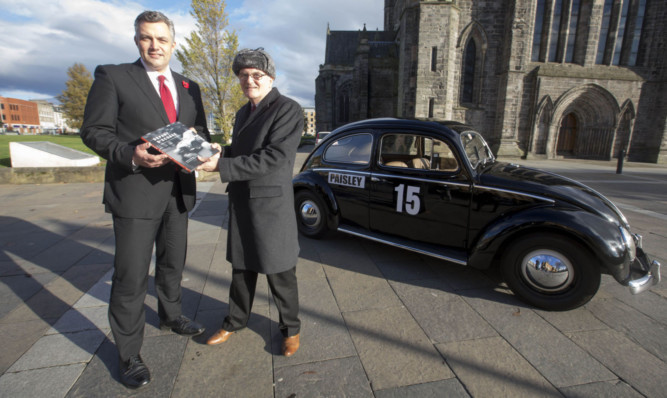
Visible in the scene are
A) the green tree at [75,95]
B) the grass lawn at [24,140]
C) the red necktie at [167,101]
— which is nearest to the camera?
the red necktie at [167,101]

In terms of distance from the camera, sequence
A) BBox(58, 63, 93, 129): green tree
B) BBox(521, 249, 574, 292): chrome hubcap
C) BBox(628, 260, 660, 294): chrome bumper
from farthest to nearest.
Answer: BBox(58, 63, 93, 129): green tree → BBox(521, 249, 574, 292): chrome hubcap → BBox(628, 260, 660, 294): chrome bumper

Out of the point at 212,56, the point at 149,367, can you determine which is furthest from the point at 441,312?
the point at 212,56

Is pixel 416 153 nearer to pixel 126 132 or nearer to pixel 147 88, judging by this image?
pixel 147 88

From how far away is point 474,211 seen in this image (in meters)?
2.97

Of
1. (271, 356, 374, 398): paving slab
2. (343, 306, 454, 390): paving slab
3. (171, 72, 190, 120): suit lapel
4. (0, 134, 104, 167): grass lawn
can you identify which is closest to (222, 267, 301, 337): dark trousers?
(271, 356, 374, 398): paving slab

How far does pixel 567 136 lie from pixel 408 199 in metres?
22.8

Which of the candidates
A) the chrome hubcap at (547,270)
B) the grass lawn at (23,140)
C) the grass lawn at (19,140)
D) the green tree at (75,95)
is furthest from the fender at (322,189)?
the green tree at (75,95)

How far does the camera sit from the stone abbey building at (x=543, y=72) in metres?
18.0

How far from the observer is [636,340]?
2.27 meters

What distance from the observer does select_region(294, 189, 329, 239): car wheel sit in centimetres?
429

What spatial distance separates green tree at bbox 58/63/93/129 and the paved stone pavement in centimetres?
4838

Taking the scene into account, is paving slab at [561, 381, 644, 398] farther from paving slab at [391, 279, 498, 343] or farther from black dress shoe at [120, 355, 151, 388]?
black dress shoe at [120, 355, 151, 388]

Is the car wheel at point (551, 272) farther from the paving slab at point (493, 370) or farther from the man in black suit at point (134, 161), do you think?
the man in black suit at point (134, 161)

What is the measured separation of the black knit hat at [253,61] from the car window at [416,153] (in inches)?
79.1
